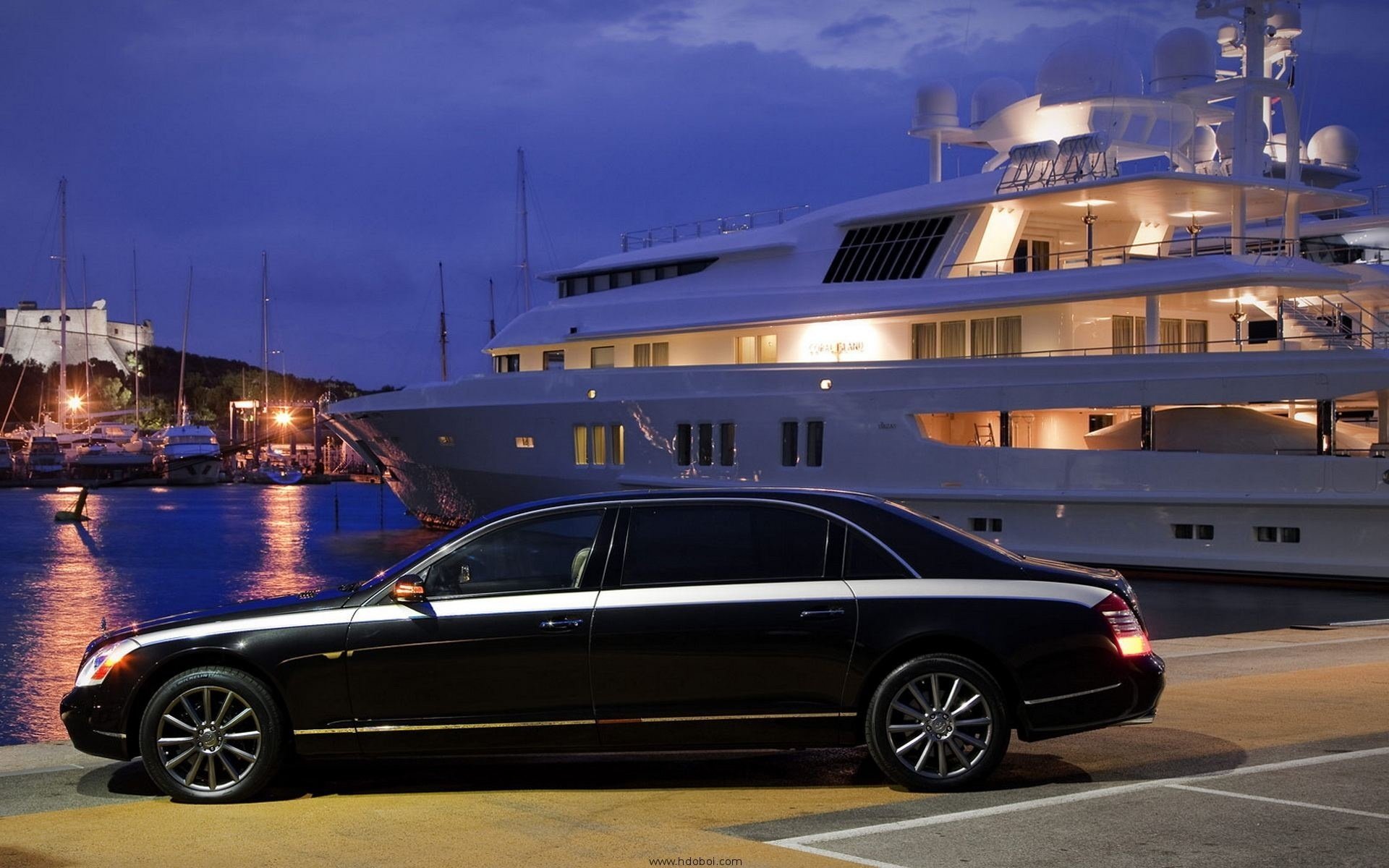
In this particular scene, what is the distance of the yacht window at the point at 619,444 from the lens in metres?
27.1

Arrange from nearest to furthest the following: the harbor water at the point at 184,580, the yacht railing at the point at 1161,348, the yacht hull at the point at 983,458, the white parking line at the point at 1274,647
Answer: the white parking line at the point at 1274,647
the harbor water at the point at 184,580
the yacht hull at the point at 983,458
the yacht railing at the point at 1161,348

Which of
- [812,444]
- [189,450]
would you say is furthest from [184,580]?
[189,450]

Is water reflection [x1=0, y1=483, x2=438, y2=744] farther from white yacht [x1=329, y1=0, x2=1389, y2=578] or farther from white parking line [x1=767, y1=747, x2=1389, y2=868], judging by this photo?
white parking line [x1=767, y1=747, x2=1389, y2=868]

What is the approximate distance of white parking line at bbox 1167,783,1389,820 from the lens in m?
6.25

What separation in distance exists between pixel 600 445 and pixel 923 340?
6.19 m

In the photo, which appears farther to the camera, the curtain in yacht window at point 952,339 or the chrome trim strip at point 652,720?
the curtain in yacht window at point 952,339

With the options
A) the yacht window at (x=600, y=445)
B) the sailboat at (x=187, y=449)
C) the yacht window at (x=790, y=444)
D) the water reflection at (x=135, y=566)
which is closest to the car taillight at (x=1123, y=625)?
the water reflection at (x=135, y=566)

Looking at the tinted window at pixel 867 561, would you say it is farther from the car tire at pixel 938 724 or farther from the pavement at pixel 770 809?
the pavement at pixel 770 809

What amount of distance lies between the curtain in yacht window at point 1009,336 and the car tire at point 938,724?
62.1 ft

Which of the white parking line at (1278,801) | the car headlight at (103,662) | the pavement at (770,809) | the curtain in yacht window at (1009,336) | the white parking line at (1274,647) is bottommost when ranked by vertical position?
the white parking line at (1274,647)

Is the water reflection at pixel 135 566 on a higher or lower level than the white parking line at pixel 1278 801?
lower

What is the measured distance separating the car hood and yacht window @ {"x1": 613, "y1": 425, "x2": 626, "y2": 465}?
19.7 m

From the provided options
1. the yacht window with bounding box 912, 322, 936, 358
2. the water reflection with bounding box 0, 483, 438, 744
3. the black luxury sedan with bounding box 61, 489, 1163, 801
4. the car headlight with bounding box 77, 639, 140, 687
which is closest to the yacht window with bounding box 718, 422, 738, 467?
the yacht window with bounding box 912, 322, 936, 358

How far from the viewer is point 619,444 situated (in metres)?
27.2
